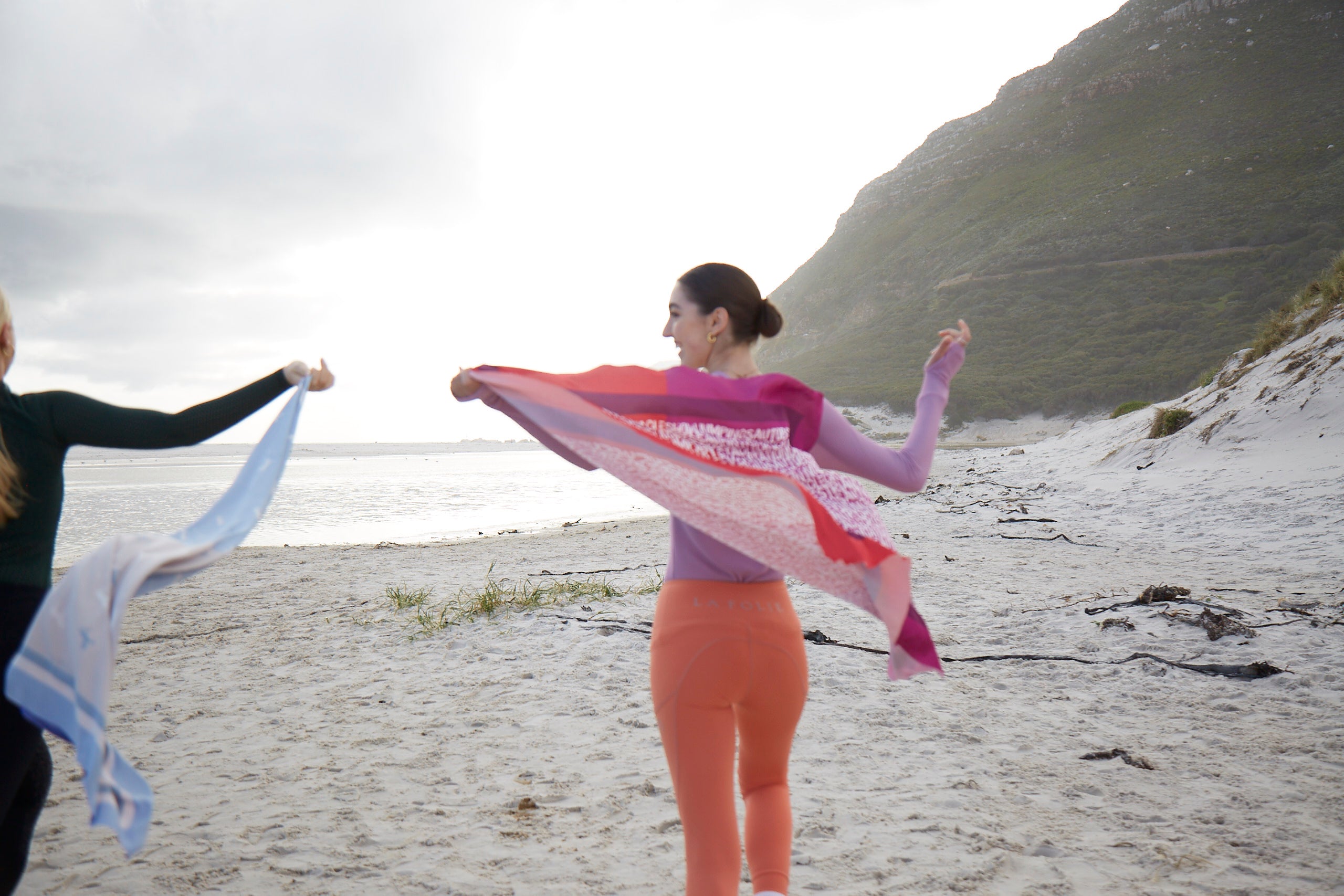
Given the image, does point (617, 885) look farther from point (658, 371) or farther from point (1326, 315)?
point (1326, 315)

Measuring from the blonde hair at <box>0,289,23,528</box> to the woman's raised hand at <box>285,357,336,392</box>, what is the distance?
607mm

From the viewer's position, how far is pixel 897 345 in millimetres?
51438

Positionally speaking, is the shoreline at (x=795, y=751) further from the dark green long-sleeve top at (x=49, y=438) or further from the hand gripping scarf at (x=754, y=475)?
the dark green long-sleeve top at (x=49, y=438)

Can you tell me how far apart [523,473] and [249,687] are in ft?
83.8

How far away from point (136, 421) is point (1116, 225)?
56.2 metres

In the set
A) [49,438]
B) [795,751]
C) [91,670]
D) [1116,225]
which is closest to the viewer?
[91,670]

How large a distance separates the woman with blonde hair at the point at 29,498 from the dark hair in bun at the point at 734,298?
1313 millimetres

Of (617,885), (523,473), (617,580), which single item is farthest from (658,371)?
(523,473)

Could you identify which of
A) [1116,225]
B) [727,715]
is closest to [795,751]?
[727,715]

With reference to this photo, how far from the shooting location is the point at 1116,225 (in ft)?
153

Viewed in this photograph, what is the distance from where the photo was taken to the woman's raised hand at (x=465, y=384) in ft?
7.13

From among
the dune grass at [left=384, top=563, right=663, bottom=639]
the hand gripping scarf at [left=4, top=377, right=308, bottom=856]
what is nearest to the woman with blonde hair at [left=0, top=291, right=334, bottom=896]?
the hand gripping scarf at [left=4, top=377, right=308, bottom=856]

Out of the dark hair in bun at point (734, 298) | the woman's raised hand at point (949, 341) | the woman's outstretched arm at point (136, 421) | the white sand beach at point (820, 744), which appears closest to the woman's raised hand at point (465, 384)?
the woman's outstretched arm at point (136, 421)

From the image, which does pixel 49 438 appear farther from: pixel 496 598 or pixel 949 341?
pixel 496 598
